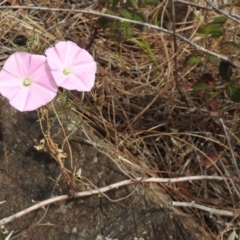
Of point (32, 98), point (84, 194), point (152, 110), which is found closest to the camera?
point (32, 98)

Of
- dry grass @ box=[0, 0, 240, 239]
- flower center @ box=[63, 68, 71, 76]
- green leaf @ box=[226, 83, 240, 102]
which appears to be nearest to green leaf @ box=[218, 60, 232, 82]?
green leaf @ box=[226, 83, 240, 102]

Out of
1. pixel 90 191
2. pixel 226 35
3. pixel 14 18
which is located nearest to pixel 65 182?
pixel 90 191

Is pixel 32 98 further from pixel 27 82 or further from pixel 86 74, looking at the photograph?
pixel 86 74

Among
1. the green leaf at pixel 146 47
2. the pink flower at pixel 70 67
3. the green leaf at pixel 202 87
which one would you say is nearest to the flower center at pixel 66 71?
the pink flower at pixel 70 67

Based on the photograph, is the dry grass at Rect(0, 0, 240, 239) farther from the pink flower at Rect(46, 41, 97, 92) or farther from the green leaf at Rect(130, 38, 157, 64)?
the pink flower at Rect(46, 41, 97, 92)

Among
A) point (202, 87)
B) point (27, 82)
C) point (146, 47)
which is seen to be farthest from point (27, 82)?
point (146, 47)
